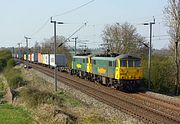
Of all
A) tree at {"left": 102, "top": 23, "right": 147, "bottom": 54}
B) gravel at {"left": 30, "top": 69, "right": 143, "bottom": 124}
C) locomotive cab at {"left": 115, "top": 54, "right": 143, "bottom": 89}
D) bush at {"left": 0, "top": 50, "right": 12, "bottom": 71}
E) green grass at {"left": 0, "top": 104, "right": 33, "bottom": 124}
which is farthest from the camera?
bush at {"left": 0, "top": 50, "right": 12, "bottom": 71}

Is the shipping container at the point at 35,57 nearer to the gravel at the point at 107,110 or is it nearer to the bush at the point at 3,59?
the bush at the point at 3,59

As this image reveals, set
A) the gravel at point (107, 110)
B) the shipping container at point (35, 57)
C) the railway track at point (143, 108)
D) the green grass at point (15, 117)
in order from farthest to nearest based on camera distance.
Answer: the shipping container at point (35, 57), the green grass at point (15, 117), the railway track at point (143, 108), the gravel at point (107, 110)

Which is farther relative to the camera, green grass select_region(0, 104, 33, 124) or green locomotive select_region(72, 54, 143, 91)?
green locomotive select_region(72, 54, 143, 91)

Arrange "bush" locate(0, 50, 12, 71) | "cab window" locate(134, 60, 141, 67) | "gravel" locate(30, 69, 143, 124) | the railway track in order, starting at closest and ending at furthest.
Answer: "gravel" locate(30, 69, 143, 124) → the railway track → "cab window" locate(134, 60, 141, 67) → "bush" locate(0, 50, 12, 71)

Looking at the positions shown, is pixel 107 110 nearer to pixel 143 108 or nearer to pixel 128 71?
pixel 143 108

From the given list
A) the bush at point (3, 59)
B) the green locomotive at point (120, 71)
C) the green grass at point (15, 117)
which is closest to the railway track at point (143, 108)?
the green locomotive at point (120, 71)

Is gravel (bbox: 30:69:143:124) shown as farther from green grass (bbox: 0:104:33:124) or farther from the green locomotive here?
green grass (bbox: 0:104:33:124)

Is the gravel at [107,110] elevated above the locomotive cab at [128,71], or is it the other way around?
the locomotive cab at [128,71]

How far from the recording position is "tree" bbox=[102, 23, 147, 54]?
218 feet

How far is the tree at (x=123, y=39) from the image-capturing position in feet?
218

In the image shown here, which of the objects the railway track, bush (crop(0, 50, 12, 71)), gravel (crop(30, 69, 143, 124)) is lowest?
gravel (crop(30, 69, 143, 124))

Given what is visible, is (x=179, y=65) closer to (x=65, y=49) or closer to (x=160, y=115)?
(x=160, y=115)

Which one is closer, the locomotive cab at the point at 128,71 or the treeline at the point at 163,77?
the locomotive cab at the point at 128,71

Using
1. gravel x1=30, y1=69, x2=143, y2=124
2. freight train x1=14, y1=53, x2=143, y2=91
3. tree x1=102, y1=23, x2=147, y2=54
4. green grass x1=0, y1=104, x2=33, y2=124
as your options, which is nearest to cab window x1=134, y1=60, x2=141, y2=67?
freight train x1=14, y1=53, x2=143, y2=91
